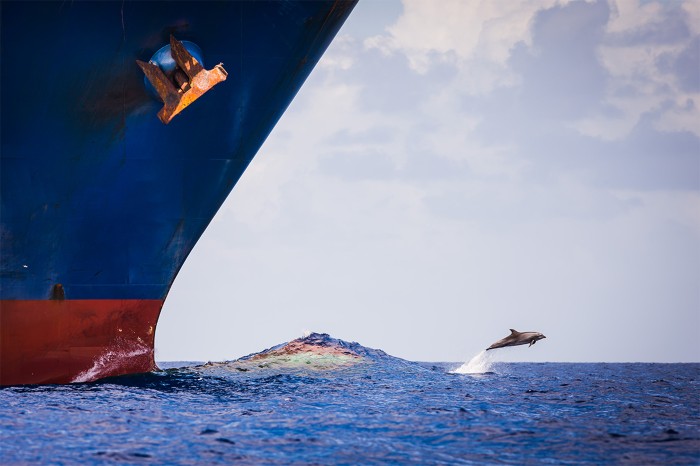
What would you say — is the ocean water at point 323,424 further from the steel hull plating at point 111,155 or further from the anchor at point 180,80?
the anchor at point 180,80

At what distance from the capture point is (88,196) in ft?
43.8

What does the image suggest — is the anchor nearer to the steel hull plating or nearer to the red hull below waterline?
the steel hull plating

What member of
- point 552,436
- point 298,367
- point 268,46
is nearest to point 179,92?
point 268,46

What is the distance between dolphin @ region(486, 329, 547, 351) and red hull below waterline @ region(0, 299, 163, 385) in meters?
10.5

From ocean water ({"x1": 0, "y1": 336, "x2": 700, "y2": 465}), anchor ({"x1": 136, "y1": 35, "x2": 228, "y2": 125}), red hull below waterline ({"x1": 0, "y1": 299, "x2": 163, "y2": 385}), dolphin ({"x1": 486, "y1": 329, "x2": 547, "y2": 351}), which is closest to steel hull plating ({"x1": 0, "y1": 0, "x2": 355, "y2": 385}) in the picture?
red hull below waterline ({"x1": 0, "y1": 299, "x2": 163, "y2": 385})

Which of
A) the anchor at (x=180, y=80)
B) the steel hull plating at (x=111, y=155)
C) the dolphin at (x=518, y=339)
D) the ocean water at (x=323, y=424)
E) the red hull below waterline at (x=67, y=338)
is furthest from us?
the dolphin at (x=518, y=339)

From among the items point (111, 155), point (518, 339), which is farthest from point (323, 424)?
point (518, 339)

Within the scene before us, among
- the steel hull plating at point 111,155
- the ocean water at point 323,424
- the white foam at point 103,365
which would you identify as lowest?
the ocean water at point 323,424

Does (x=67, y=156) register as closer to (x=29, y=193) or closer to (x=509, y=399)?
(x=29, y=193)

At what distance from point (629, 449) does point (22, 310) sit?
32.9 ft

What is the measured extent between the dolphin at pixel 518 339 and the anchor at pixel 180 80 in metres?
12.4

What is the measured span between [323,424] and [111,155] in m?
5.96

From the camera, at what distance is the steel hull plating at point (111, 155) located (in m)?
12.4

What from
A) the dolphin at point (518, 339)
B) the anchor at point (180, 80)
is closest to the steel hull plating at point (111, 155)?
the anchor at point (180, 80)
